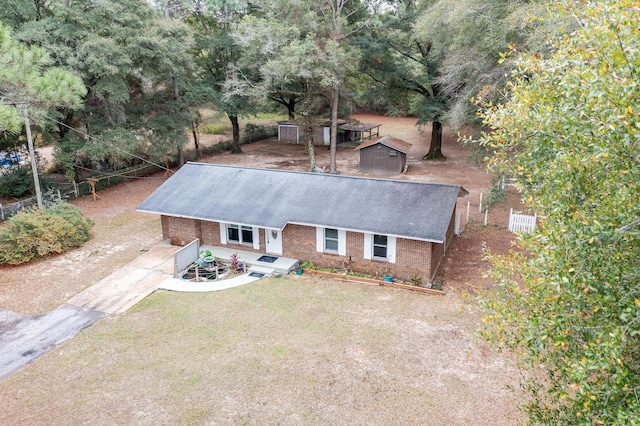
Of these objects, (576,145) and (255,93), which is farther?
(255,93)

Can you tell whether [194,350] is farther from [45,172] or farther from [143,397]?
[45,172]

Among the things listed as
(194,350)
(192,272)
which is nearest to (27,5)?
(192,272)

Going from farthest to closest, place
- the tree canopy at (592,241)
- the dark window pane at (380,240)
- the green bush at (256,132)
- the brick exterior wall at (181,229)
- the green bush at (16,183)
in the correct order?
the green bush at (256,132), the green bush at (16,183), the brick exterior wall at (181,229), the dark window pane at (380,240), the tree canopy at (592,241)

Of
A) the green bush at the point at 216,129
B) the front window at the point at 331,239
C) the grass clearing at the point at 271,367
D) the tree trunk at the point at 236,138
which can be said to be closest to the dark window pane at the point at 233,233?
the front window at the point at 331,239


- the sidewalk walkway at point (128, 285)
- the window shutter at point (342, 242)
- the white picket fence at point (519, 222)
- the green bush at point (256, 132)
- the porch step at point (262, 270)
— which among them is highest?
the green bush at point (256, 132)

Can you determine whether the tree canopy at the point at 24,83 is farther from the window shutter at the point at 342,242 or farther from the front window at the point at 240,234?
the window shutter at the point at 342,242

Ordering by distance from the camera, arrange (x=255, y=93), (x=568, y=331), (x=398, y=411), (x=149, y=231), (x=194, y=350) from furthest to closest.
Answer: (x=255, y=93) < (x=149, y=231) < (x=194, y=350) < (x=398, y=411) < (x=568, y=331)

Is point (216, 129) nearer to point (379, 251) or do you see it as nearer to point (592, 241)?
point (379, 251)
